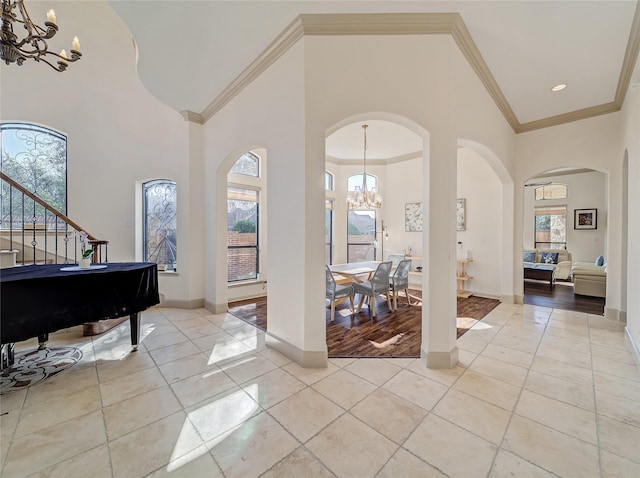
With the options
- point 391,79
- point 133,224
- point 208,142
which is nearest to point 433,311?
point 391,79

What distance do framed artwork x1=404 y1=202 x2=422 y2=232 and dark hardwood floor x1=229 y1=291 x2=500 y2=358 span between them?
1.97 meters

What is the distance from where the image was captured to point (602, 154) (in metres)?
4.05

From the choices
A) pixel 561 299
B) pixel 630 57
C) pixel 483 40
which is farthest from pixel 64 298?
pixel 561 299

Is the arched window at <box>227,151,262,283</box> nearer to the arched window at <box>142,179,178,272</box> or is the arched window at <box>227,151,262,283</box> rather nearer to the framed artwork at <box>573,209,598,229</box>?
the arched window at <box>142,179,178,272</box>

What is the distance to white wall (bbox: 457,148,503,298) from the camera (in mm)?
5223

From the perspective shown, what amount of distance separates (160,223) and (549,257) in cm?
1035

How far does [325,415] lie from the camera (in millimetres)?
1858

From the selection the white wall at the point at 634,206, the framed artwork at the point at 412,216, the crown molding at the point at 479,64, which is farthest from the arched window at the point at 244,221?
the white wall at the point at 634,206

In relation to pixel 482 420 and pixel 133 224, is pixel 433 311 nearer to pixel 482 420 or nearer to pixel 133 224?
pixel 482 420

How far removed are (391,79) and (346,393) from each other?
2.86m

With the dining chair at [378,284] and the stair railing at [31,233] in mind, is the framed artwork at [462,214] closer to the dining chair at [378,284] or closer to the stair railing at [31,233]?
the dining chair at [378,284]

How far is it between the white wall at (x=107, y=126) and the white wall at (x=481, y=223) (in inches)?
216

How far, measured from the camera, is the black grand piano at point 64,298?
75.3 inches

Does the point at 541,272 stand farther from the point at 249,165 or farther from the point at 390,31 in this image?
the point at 249,165
